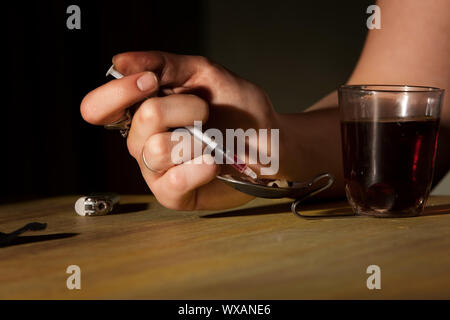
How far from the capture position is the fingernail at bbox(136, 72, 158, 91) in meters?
0.63

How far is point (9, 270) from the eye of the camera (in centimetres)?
46

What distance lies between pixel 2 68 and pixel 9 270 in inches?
64.2

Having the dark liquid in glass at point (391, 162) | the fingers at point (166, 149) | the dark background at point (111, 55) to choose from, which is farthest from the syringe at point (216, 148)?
the dark background at point (111, 55)

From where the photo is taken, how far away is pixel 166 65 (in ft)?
2.28

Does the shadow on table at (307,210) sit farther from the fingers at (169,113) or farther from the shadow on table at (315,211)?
the fingers at (169,113)

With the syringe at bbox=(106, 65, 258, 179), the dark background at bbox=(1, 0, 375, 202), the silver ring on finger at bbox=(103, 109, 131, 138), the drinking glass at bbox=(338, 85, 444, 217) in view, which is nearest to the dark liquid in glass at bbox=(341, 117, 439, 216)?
the drinking glass at bbox=(338, 85, 444, 217)

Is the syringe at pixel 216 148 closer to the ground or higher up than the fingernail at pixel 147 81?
closer to the ground

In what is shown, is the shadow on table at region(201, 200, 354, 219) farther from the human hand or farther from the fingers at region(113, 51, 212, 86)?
the fingers at region(113, 51, 212, 86)

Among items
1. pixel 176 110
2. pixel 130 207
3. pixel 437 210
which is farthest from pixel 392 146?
pixel 130 207

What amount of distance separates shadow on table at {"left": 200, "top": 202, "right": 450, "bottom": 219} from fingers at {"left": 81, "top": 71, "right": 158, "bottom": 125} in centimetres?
17

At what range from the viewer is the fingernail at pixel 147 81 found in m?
0.63

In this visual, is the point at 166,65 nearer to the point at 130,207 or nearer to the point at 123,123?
the point at 123,123
